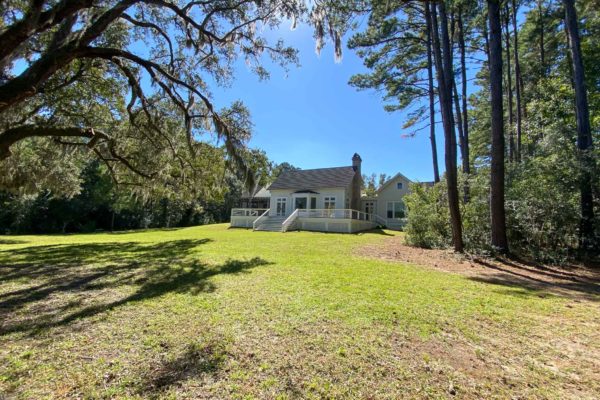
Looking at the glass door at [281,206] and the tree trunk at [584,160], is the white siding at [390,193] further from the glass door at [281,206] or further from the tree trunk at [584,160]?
the tree trunk at [584,160]

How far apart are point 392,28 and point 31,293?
16133mm

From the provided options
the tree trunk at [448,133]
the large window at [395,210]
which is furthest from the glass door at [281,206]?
the tree trunk at [448,133]

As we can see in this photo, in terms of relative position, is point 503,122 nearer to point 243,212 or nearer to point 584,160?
point 584,160

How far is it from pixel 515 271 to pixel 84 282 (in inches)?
388

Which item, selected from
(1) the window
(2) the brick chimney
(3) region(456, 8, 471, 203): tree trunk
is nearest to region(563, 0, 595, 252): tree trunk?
(3) region(456, 8, 471, 203): tree trunk

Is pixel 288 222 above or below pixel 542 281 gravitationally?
above

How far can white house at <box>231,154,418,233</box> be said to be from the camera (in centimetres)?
1938

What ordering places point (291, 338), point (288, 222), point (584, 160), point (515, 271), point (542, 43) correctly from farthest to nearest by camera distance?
point (288, 222) → point (542, 43) → point (584, 160) → point (515, 271) → point (291, 338)

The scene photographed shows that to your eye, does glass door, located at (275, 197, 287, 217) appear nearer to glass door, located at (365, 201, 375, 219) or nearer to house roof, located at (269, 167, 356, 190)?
house roof, located at (269, 167, 356, 190)

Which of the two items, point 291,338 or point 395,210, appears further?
point 395,210

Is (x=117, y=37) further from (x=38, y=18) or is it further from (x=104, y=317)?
(x=104, y=317)

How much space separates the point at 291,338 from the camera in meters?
3.12

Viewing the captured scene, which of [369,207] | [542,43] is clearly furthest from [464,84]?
[369,207]

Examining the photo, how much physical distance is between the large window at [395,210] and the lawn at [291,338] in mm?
20150
